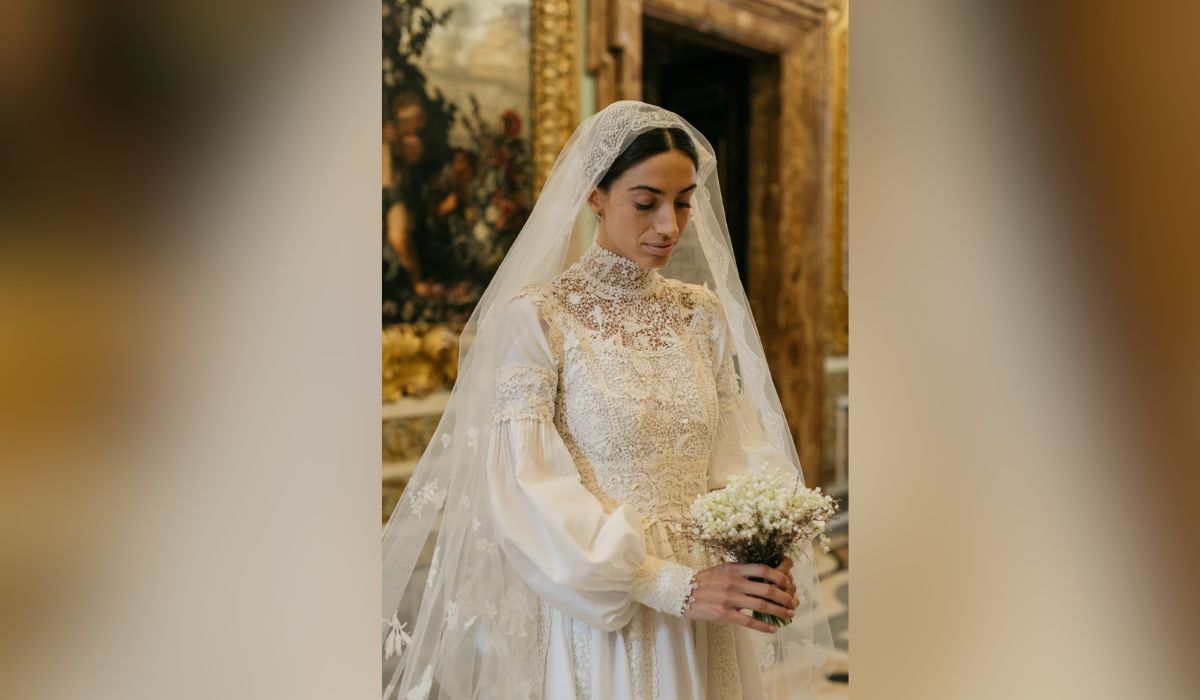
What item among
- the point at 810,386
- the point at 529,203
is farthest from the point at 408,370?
the point at 810,386

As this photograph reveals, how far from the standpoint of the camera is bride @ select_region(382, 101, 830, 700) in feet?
5.16

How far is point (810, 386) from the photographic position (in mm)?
5891

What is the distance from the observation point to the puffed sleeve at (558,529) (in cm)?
153

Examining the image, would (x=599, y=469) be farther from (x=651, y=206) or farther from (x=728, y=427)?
(x=651, y=206)

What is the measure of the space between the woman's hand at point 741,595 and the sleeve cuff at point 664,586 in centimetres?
2

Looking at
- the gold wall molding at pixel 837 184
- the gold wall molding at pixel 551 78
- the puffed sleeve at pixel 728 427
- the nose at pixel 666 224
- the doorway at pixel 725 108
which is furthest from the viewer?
the gold wall molding at pixel 837 184

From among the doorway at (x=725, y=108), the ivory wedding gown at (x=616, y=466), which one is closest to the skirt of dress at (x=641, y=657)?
the ivory wedding gown at (x=616, y=466)

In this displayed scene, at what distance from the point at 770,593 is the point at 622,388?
0.46 m

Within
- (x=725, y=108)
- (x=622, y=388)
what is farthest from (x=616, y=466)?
(x=725, y=108)

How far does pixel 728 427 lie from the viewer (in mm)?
1913

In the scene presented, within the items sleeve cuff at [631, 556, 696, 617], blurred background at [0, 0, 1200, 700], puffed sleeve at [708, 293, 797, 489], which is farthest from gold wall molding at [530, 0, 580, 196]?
blurred background at [0, 0, 1200, 700]

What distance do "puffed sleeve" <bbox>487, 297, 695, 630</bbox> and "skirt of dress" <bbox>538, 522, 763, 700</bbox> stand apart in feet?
0.25

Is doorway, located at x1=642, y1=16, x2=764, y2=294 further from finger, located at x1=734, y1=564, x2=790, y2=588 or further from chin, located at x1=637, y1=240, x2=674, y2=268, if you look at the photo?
finger, located at x1=734, y1=564, x2=790, y2=588
